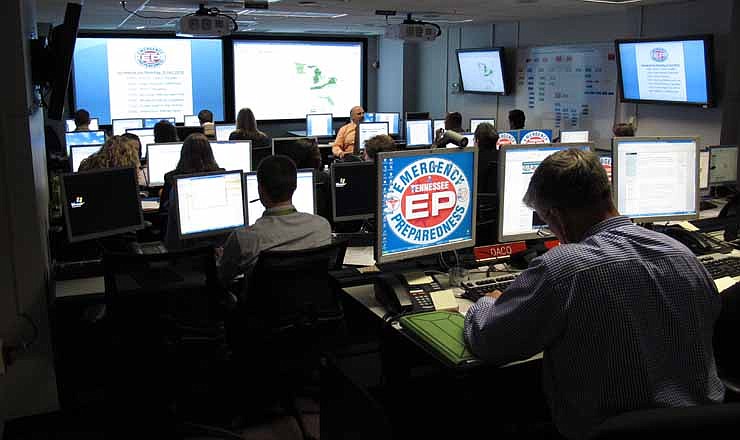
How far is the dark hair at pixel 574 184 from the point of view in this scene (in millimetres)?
1695

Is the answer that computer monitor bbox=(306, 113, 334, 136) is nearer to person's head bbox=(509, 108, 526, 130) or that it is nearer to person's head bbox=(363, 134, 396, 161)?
person's head bbox=(509, 108, 526, 130)

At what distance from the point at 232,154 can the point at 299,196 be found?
1614mm

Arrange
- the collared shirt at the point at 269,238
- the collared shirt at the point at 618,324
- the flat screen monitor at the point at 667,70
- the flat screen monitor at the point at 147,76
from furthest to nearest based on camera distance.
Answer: the flat screen monitor at the point at 147,76
the flat screen monitor at the point at 667,70
the collared shirt at the point at 269,238
the collared shirt at the point at 618,324

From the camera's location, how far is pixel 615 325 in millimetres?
1484

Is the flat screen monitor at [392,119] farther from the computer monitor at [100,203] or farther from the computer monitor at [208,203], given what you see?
the computer monitor at [100,203]

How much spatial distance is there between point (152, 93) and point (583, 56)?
262 inches

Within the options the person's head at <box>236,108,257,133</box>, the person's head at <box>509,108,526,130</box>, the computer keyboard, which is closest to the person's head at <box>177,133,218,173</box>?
the computer keyboard

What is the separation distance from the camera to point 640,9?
701 cm

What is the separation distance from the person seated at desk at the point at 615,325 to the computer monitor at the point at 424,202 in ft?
2.39

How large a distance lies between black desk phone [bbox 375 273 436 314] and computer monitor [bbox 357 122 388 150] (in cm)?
519

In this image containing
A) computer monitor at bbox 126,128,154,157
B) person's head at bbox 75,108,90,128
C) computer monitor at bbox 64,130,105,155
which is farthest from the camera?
person's head at bbox 75,108,90,128

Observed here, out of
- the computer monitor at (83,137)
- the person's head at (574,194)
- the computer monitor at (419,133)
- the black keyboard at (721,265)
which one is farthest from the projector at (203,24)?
the person's head at (574,194)

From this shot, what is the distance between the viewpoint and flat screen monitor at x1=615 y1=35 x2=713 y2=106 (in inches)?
247

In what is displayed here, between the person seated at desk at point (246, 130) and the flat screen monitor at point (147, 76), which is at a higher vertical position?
the flat screen monitor at point (147, 76)
